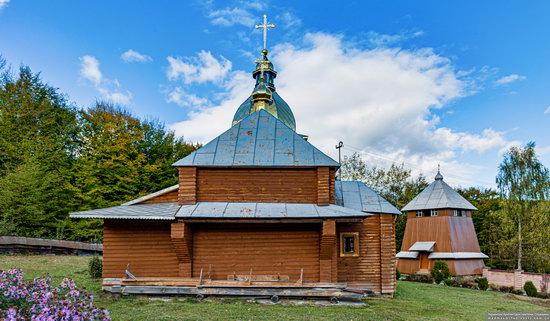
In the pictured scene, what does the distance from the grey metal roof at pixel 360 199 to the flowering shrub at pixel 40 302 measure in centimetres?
902

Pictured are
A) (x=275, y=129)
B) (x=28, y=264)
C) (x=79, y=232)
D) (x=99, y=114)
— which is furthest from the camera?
(x=99, y=114)

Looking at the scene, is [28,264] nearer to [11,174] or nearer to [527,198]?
[11,174]

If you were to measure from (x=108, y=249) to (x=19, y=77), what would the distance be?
1802cm

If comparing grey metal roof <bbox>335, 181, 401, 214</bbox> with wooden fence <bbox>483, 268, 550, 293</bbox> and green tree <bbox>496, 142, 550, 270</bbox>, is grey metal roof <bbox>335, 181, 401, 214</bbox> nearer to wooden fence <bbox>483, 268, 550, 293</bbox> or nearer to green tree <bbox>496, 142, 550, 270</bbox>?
wooden fence <bbox>483, 268, 550, 293</bbox>

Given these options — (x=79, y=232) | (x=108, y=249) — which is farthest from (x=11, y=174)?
(x=108, y=249)

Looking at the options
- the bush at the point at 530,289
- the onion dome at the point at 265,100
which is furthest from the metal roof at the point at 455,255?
the onion dome at the point at 265,100

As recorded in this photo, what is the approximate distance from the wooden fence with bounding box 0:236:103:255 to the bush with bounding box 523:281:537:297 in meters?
20.5

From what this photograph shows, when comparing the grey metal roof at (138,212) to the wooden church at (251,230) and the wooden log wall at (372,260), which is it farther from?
the wooden log wall at (372,260)

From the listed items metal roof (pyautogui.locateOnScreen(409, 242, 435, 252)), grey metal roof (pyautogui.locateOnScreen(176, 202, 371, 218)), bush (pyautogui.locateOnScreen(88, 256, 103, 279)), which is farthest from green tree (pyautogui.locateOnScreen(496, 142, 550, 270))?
bush (pyautogui.locateOnScreen(88, 256, 103, 279))

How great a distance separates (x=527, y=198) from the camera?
24.7m

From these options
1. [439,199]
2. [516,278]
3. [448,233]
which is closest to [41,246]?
[448,233]

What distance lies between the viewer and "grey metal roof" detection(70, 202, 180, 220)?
10258 millimetres

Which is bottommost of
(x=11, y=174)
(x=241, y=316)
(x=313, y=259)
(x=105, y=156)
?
(x=241, y=316)

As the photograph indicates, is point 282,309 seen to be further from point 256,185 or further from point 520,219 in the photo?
point 520,219
